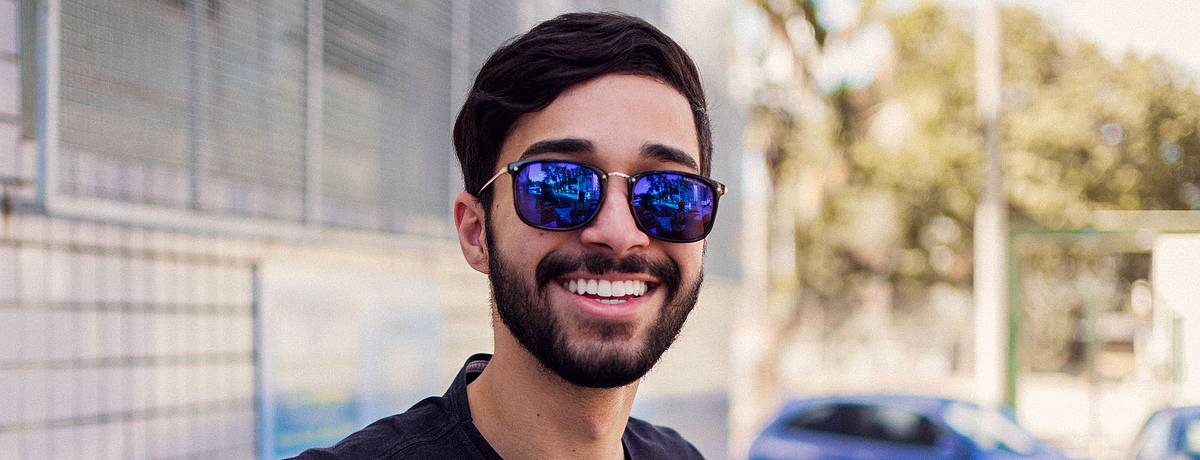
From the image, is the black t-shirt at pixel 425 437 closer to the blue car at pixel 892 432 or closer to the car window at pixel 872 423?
the blue car at pixel 892 432

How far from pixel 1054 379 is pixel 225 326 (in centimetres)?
1960

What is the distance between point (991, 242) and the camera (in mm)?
13086

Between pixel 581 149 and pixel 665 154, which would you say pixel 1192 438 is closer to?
pixel 665 154

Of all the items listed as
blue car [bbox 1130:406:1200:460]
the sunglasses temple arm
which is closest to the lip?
the sunglasses temple arm

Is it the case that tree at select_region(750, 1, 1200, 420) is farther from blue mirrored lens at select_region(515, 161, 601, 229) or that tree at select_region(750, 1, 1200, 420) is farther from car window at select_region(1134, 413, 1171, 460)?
blue mirrored lens at select_region(515, 161, 601, 229)

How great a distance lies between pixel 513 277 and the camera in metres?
1.69

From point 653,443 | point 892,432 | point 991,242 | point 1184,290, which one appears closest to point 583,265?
point 653,443

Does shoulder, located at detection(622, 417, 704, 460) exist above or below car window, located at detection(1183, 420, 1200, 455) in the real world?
above

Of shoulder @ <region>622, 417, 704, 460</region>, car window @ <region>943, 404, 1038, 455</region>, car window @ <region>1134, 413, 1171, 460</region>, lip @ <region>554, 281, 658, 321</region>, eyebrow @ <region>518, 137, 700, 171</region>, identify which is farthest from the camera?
car window @ <region>943, 404, 1038, 455</region>


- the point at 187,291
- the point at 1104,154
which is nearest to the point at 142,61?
the point at 187,291

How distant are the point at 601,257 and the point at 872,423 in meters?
9.96

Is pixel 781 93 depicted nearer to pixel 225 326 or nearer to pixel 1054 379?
pixel 1054 379

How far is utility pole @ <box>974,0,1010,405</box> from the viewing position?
41.9 feet

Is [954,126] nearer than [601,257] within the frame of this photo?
No
